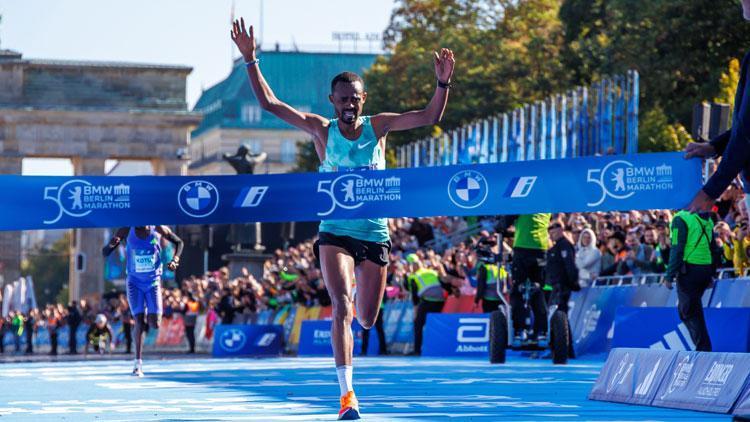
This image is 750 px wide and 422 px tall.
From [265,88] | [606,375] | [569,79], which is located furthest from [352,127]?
[569,79]

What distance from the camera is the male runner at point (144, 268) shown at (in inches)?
814

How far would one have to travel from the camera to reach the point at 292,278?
41094 millimetres

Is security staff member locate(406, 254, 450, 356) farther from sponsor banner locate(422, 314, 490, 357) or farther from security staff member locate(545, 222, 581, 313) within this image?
security staff member locate(545, 222, 581, 313)

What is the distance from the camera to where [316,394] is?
607 inches

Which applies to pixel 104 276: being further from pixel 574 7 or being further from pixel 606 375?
pixel 606 375

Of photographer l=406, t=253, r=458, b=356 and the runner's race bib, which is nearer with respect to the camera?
the runner's race bib

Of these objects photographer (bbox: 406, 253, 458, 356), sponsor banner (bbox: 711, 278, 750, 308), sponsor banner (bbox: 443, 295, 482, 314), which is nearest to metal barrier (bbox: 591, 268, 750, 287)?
sponsor banner (bbox: 711, 278, 750, 308)

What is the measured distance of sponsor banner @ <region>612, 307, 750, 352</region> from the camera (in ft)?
58.4

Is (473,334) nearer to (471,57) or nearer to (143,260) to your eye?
(143,260)

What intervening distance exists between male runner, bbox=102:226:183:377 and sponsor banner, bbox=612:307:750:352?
5.23 metres

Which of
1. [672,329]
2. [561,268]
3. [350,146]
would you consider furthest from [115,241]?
[350,146]

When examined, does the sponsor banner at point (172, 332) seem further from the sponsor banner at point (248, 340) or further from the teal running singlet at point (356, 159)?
the teal running singlet at point (356, 159)

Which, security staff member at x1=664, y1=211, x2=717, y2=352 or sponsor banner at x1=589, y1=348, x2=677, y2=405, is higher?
security staff member at x1=664, y1=211, x2=717, y2=352

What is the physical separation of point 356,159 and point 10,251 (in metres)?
75.1
